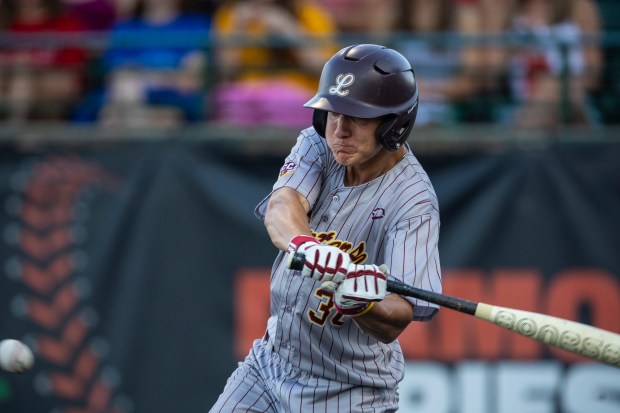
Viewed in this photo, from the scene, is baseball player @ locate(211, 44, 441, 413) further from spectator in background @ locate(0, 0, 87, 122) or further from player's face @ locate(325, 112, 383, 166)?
spectator in background @ locate(0, 0, 87, 122)

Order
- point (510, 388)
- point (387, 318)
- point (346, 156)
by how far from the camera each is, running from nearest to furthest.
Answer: point (387, 318) → point (346, 156) → point (510, 388)

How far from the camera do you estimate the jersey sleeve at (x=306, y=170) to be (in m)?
4.36

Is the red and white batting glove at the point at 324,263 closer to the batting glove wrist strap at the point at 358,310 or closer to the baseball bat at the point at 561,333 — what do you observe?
the batting glove wrist strap at the point at 358,310

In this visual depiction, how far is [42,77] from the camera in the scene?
7559mm

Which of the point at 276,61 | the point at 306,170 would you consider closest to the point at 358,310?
the point at 306,170

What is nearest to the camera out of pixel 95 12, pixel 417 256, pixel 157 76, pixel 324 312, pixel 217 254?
pixel 417 256

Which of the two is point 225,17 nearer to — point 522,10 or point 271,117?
point 271,117

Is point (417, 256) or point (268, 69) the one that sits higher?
point (268, 69)

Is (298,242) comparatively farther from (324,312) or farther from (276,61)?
(276,61)

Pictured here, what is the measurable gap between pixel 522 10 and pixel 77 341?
12.3 ft

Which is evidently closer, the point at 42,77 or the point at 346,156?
the point at 346,156

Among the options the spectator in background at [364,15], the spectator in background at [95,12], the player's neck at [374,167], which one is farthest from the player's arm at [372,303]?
the spectator in background at [95,12]

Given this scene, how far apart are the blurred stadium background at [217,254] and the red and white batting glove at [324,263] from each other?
3.32 metres

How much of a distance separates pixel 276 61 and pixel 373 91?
3.27m
